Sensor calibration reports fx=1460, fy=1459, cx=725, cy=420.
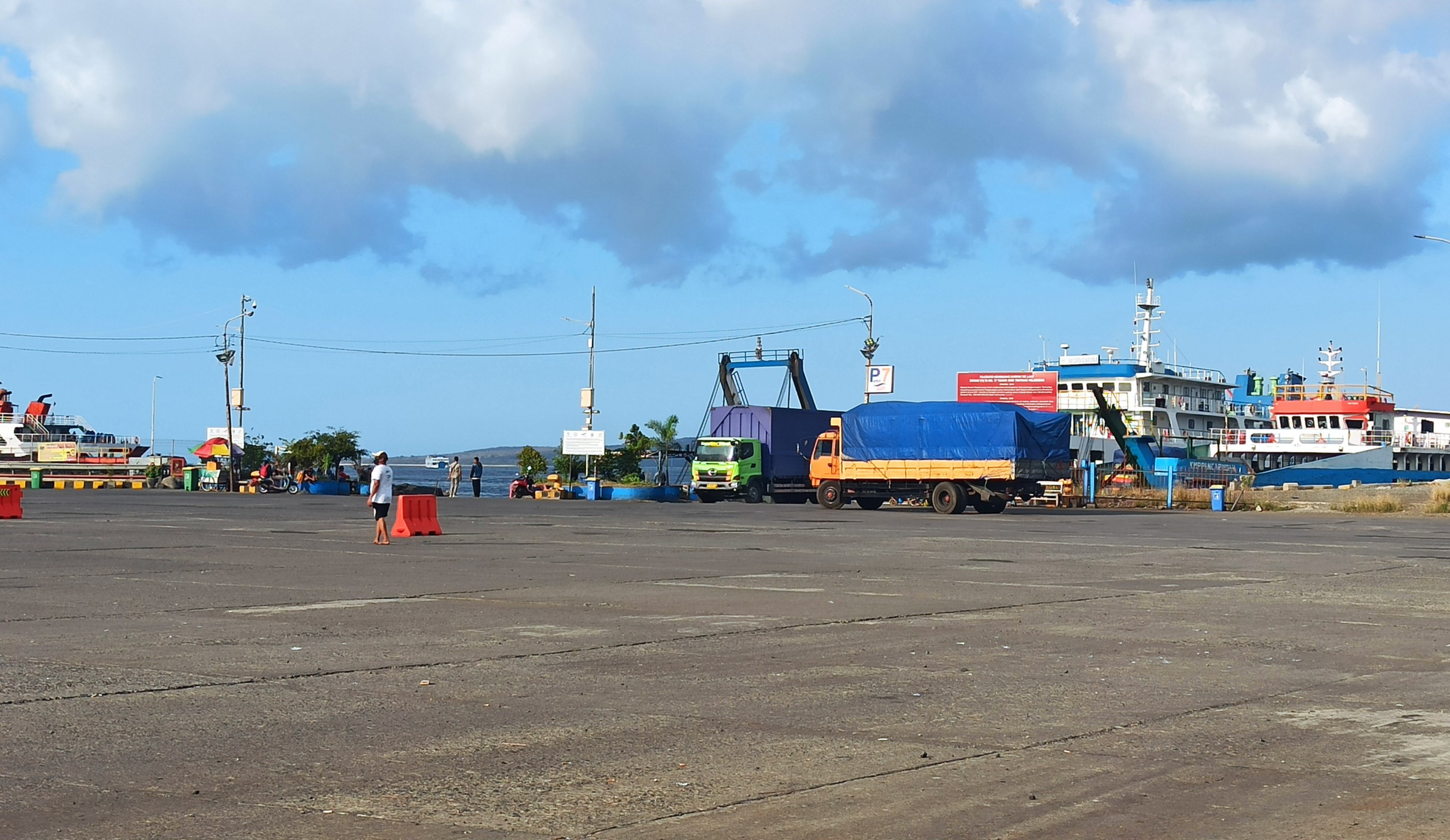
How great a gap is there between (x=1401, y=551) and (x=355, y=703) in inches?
785

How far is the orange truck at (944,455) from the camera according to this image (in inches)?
1610

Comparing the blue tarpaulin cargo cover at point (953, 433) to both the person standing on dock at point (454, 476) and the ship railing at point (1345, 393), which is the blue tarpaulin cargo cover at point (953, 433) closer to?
the person standing on dock at point (454, 476)

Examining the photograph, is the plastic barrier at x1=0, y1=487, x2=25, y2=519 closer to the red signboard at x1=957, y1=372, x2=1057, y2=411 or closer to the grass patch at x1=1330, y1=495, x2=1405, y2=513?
the grass patch at x1=1330, y1=495, x2=1405, y2=513

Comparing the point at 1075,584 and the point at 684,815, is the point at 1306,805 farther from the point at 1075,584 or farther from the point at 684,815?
the point at 1075,584

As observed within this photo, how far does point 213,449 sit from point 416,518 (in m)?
55.2

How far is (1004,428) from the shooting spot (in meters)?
40.9

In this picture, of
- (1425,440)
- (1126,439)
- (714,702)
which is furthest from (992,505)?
(1425,440)

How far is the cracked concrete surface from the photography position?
561cm

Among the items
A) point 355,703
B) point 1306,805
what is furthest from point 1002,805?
point 355,703

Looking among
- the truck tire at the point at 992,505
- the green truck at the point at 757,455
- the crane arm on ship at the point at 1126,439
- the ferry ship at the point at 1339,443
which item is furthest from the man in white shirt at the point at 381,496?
the ferry ship at the point at 1339,443

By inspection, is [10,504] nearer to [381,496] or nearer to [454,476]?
[381,496]

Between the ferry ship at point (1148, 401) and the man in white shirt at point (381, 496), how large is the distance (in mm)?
61912

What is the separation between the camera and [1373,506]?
45969 mm

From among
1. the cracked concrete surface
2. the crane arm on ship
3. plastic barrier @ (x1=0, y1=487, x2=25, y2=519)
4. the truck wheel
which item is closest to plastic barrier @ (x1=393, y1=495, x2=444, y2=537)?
the cracked concrete surface
